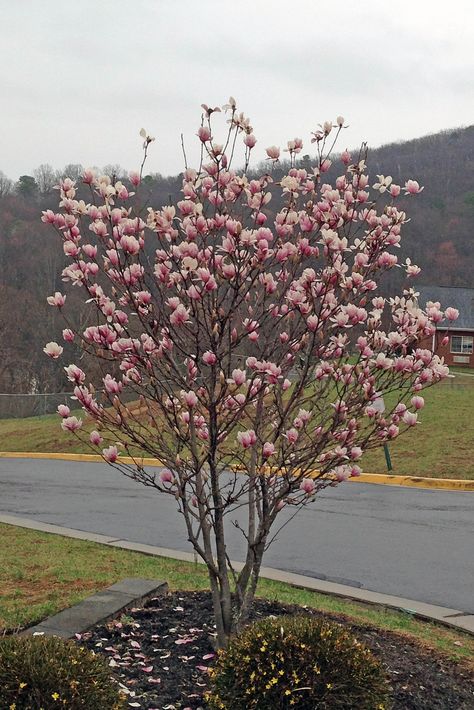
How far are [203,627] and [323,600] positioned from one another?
1872mm

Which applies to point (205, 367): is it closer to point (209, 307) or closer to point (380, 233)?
point (209, 307)

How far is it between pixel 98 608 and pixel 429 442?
A: 12.9 m

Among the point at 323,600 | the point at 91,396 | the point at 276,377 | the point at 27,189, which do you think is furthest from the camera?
the point at 27,189

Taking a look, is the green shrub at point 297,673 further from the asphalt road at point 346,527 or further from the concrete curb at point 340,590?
the asphalt road at point 346,527

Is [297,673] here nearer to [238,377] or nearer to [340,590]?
[238,377]

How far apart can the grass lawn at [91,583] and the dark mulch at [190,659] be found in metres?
0.40

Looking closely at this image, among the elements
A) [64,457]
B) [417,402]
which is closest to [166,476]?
[417,402]

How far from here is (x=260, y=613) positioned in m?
5.74

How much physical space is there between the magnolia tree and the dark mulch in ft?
1.27

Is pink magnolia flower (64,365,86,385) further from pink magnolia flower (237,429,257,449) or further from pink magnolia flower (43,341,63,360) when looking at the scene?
pink magnolia flower (237,429,257,449)

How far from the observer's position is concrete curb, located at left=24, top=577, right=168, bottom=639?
5.39 meters

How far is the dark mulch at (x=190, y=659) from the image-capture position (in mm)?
4488

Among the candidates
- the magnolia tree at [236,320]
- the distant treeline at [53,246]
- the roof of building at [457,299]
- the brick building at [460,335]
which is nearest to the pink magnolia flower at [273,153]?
the magnolia tree at [236,320]

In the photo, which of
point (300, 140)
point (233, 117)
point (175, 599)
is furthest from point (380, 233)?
point (175, 599)
